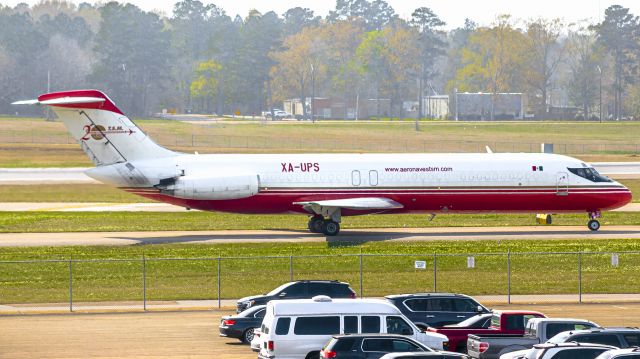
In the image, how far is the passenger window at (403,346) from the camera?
2467 cm

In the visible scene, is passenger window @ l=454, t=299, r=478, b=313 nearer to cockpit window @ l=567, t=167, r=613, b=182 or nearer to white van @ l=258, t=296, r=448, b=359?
white van @ l=258, t=296, r=448, b=359

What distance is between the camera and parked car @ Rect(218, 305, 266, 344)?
30.7 metres

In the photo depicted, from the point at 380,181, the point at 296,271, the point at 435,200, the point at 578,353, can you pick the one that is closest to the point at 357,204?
the point at 380,181

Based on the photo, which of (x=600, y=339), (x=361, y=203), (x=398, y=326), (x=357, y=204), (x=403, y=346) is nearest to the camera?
(x=403, y=346)

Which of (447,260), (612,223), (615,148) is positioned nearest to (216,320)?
(447,260)

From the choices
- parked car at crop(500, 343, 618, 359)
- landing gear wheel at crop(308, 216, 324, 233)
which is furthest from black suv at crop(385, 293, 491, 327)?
landing gear wheel at crop(308, 216, 324, 233)

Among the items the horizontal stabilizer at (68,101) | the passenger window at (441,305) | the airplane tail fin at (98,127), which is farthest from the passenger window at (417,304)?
the horizontal stabilizer at (68,101)

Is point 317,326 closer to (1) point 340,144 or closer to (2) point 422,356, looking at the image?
(2) point 422,356

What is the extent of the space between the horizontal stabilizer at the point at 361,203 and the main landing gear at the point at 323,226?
115 centimetres

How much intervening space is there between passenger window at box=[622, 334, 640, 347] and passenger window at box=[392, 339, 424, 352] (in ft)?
15.8

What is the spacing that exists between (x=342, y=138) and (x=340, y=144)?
10938 millimetres

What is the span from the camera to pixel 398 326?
26.6 metres

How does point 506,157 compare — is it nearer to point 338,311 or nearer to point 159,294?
point 159,294

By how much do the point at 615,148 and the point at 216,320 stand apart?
347 ft
